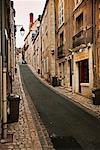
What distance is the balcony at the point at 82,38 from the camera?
61.2 ft

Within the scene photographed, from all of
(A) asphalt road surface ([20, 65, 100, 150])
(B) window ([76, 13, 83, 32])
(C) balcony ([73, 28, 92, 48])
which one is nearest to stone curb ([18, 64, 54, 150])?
(A) asphalt road surface ([20, 65, 100, 150])

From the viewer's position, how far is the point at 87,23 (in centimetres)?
1919

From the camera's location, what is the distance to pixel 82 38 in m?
20.1

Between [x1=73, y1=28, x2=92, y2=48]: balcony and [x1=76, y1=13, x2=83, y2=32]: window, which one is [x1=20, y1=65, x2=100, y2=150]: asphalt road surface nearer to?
[x1=73, y1=28, x2=92, y2=48]: balcony

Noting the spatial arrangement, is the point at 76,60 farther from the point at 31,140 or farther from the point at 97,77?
the point at 31,140

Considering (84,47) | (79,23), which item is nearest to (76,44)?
(79,23)

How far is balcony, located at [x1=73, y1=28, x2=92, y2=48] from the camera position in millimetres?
18641

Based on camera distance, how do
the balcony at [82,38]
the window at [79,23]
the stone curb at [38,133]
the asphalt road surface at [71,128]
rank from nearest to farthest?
the stone curb at [38,133]
the asphalt road surface at [71,128]
the balcony at [82,38]
the window at [79,23]

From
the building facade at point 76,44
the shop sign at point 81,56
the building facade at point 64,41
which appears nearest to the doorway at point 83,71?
the building facade at point 76,44

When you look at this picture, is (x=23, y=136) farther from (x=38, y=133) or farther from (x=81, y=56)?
(x=81, y=56)

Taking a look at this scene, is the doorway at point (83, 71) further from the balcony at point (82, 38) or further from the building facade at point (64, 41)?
the building facade at point (64, 41)

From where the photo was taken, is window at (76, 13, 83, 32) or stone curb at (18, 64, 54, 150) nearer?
stone curb at (18, 64, 54, 150)

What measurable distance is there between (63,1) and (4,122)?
21429mm

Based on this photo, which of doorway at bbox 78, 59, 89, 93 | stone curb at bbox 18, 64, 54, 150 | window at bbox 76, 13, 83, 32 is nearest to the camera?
stone curb at bbox 18, 64, 54, 150
